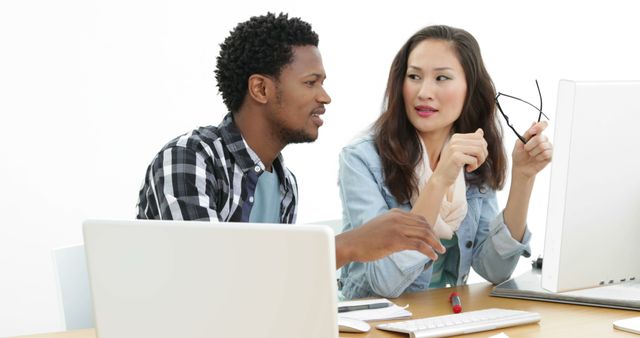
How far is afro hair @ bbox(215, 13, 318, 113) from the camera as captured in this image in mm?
2186

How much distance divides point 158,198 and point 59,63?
1603 mm

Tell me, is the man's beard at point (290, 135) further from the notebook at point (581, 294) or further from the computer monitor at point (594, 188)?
the computer monitor at point (594, 188)

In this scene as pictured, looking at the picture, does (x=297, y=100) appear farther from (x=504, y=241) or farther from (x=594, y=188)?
(x=594, y=188)

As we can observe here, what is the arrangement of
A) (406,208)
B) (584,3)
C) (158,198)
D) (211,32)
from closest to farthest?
(158,198), (406,208), (211,32), (584,3)

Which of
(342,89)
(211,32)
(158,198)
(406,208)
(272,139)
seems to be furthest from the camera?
(342,89)

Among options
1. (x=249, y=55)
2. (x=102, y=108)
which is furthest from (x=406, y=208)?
(x=102, y=108)

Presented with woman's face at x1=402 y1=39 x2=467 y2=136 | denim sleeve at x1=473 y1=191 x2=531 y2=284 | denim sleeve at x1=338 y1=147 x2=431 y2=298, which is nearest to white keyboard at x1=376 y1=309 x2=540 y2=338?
denim sleeve at x1=338 y1=147 x2=431 y2=298

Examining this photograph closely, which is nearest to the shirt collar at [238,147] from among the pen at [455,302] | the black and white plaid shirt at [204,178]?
the black and white plaid shirt at [204,178]

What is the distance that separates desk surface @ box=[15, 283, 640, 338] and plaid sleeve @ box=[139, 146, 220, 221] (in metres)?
0.31

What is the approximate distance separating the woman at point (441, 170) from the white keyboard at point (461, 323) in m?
0.30

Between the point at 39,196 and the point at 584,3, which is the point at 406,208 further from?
the point at 584,3

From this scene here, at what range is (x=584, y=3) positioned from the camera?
14.6ft

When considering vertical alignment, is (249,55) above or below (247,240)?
above

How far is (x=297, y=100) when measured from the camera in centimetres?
217
